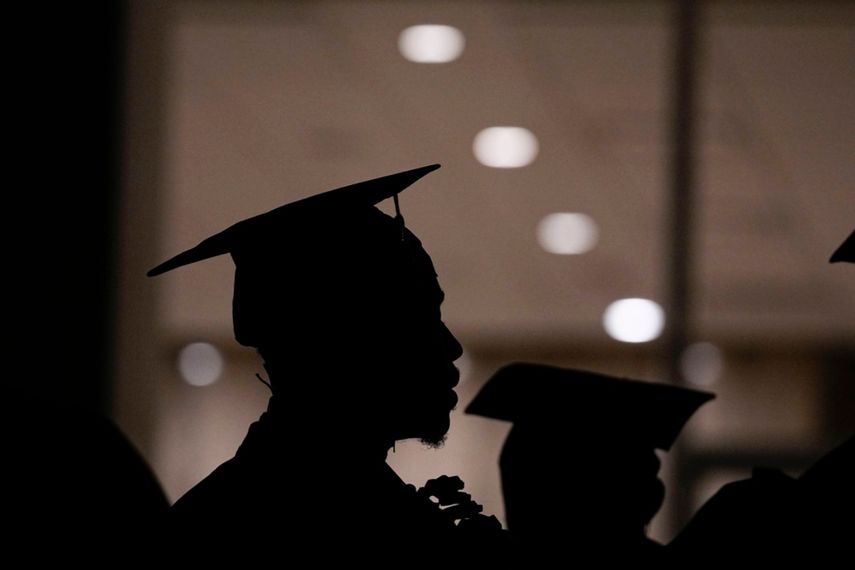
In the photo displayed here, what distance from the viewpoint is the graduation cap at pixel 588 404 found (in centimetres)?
124

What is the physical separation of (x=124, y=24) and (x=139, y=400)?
118 centimetres

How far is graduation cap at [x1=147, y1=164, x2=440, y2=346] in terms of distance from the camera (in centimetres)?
88

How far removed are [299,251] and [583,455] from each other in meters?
0.45

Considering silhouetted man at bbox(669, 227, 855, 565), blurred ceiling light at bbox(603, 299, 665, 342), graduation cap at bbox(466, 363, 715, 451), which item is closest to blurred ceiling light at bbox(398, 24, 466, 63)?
blurred ceiling light at bbox(603, 299, 665, 342)

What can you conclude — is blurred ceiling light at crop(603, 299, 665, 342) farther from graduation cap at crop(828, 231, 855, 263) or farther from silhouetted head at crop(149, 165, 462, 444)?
silhouetted head at crop(149, 165, 462, 444)

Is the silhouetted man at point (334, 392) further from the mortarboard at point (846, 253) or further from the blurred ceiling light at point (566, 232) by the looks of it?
the blurred ceiling light at point (566, 232)

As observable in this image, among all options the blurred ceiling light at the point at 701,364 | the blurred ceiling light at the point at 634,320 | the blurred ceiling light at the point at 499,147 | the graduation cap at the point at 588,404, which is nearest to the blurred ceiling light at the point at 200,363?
the blurred ceiling light at the point at 499,147

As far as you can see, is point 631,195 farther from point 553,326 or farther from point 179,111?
point 179,111

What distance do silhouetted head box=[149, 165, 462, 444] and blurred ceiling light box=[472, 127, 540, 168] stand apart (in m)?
2.77

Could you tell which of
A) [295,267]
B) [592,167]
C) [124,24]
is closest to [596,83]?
[592,167]

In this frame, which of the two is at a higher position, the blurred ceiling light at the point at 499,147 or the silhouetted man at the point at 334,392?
the blurred ceiling light at the point at 499,147

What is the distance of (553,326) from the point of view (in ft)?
12.1

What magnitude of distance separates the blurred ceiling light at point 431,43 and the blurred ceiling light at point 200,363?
112 cm

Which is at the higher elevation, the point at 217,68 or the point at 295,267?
the point at 217,68
